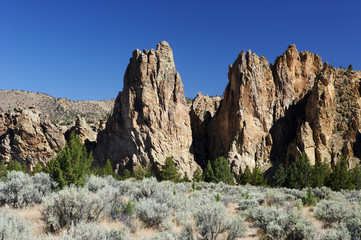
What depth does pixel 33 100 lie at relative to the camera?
140 meters

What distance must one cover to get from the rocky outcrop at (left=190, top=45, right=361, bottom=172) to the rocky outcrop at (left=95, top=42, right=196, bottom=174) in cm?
1024

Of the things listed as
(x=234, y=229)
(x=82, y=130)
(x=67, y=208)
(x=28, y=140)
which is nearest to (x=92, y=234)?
(x=67, y=208)

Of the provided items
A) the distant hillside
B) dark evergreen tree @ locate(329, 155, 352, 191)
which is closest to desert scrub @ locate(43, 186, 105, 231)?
dark evergreen tree @ locate(329, 155, 352, 191)

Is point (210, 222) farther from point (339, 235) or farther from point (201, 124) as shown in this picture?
point (201, 124)

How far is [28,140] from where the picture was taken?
229 feet

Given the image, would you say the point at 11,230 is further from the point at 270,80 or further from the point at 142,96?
the point at 270,80

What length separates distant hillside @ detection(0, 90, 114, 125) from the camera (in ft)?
411

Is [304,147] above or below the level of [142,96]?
below

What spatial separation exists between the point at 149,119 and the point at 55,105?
91.0m

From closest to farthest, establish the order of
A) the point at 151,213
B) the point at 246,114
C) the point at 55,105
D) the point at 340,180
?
the point at 151,213, the point at 340,180, the point at 246,114, the point at 55,105

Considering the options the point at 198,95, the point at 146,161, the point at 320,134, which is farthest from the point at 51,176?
the point at 198,95

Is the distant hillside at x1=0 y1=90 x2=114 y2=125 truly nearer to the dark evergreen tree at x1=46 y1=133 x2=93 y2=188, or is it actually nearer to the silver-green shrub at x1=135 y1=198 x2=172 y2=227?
the dark evergreen tree at x1=46 y1=133 x2=93 y2=188

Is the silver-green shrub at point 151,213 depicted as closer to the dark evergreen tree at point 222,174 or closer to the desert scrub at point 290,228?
the desert scrub at point 290,228

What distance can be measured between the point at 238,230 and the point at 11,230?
5968 millimetres
